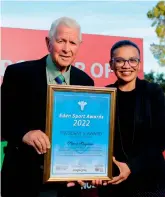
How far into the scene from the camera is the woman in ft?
6.88

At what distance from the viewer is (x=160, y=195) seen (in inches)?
86.5

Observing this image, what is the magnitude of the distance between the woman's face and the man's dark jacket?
1.34ft

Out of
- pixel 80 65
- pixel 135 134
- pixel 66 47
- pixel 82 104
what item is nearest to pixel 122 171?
pixel 135 134

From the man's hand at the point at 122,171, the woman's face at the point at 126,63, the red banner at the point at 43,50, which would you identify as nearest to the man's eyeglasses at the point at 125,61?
the woman's face at the point at 126,63

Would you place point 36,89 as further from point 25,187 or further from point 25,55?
point 25,55

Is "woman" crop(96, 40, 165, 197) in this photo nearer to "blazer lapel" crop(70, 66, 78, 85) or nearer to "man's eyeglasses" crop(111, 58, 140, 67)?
"man's eyeglasses" crop(111, 58, 140, 67)

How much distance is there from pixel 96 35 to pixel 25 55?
93cm

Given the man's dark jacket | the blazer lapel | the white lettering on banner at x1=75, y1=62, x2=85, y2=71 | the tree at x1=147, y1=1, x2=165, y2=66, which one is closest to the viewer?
the man's dark jacket

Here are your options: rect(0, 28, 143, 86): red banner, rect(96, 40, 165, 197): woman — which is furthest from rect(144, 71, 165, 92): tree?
rect(96, 40, 165, 197): woman

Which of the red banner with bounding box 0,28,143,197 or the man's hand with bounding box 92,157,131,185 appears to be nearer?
the man's hand with bounding box 92,157,131,185

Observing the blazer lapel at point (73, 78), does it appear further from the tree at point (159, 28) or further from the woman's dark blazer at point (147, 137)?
the tree at point (159, 28)

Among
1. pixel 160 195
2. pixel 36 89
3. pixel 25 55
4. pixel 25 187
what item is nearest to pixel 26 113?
pixel 36 89

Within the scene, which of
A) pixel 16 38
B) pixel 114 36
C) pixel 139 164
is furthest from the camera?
pixel 114 36

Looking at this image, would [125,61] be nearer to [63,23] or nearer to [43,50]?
[63,23]
